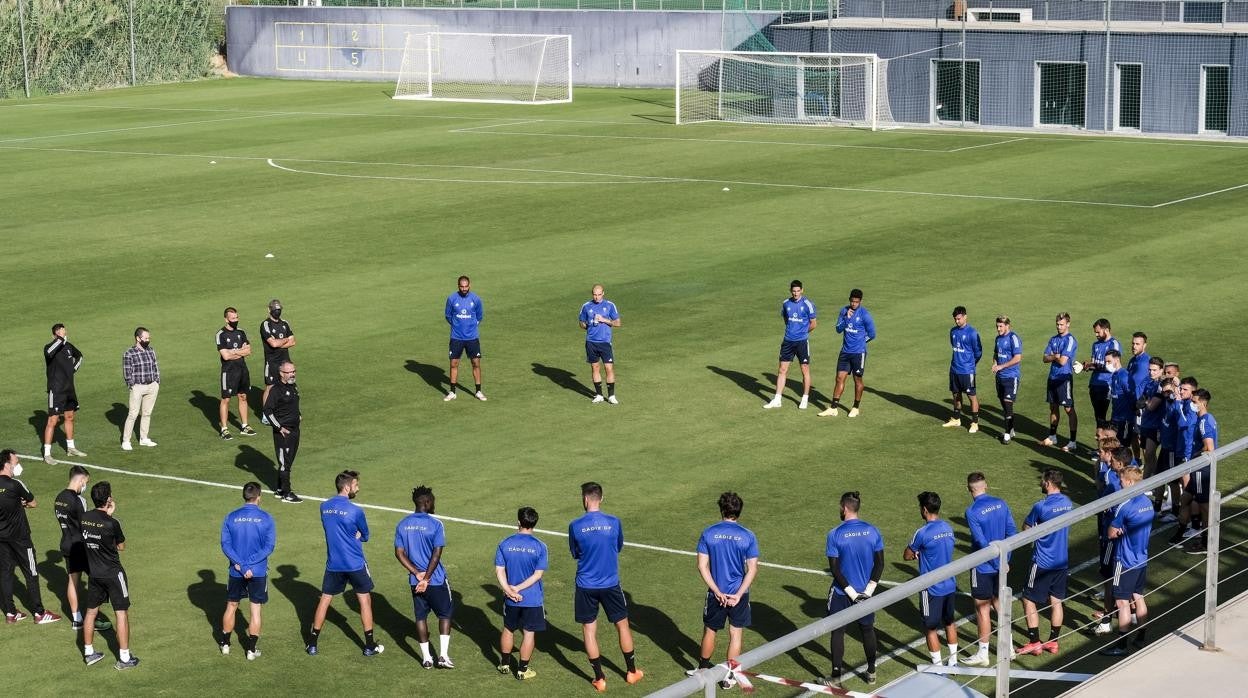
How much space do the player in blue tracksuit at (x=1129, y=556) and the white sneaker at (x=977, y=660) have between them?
122 centimetres

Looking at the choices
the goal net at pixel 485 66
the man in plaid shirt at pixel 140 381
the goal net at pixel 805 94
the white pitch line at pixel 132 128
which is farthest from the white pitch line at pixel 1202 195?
the white pitch line at pixel 132 128

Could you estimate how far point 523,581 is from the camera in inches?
567

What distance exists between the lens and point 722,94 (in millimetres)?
61906

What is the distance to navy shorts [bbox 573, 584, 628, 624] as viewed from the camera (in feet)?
47.6

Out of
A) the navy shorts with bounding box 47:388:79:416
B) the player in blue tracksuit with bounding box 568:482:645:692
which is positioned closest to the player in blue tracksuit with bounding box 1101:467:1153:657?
the player in blue tracksuit with bounding box 568:482:645:692

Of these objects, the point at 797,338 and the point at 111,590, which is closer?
the point at 111,590

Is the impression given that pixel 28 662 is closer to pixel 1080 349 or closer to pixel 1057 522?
pixel 1057 522

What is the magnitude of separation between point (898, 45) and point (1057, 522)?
4965 centimetres

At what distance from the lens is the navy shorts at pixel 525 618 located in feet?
47.6

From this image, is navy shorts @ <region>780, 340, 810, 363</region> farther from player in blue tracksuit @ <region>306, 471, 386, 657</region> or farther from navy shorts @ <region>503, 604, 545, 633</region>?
navy shorts @ <region>503, 604, 545, 633</region>

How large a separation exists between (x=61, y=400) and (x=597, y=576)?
33.7ft

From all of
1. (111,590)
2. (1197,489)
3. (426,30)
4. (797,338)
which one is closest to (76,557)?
(111,590)

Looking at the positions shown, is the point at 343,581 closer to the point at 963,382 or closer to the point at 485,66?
the point at 963,382

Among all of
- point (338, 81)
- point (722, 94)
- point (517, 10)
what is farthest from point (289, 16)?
point (722, 94)
